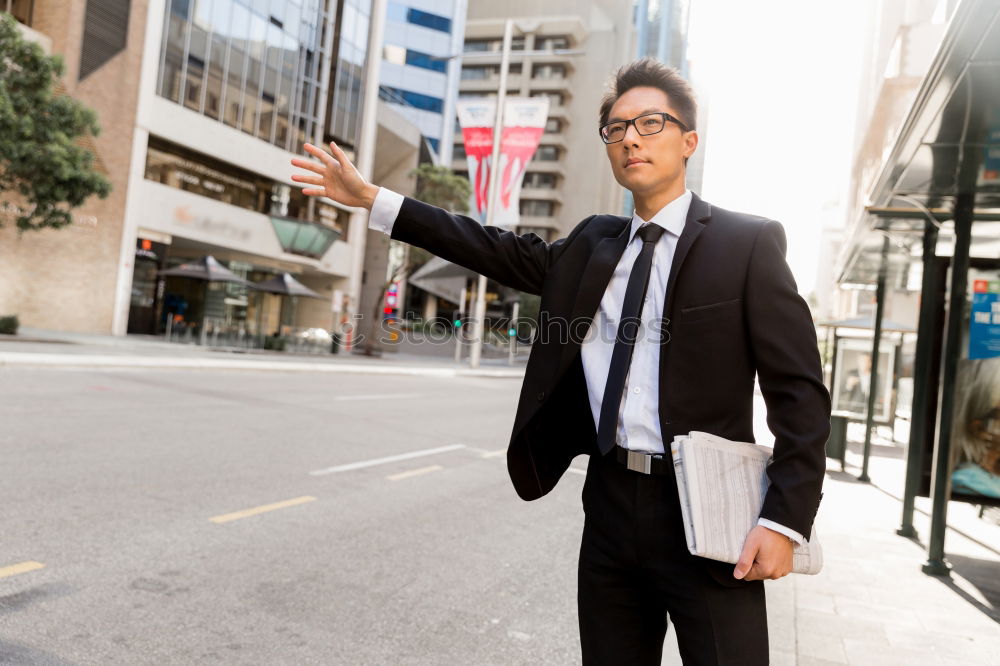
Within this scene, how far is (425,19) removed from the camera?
6956cm

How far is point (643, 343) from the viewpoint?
6.34 ft

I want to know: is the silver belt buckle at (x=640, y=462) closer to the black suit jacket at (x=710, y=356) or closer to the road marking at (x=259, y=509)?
the black suit jacket at (x=710, y=356)

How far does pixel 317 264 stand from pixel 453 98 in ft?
115

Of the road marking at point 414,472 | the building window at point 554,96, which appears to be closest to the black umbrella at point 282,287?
the road marking at point 414,472

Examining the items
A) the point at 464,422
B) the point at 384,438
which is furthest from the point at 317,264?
the point at 384,438

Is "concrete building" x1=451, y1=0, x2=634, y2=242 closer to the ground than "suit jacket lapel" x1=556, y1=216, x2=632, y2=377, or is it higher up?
higher up

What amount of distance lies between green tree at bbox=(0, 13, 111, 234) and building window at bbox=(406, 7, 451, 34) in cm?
5160

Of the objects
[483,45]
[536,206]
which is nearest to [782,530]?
[536,206]

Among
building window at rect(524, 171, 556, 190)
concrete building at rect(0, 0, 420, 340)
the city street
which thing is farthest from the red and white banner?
building window at rect(524, 171, 556, 190)

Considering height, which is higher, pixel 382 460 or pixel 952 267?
pixel 952 267

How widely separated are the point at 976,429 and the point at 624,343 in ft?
17.9

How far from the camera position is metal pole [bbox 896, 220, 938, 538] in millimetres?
6566

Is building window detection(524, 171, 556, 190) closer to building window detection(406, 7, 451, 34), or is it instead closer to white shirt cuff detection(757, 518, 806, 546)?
building window detection(406, 7, 451, 34)

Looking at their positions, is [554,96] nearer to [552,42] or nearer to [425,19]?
[552,42]
